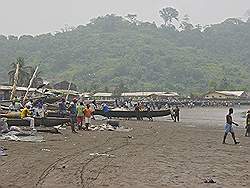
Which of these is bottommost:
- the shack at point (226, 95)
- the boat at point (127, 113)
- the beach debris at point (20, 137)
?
the shack at point (226, 95)

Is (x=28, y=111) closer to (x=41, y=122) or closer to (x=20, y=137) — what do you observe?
(x=41, y=122)

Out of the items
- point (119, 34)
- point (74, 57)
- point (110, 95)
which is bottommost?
point (110, 95)

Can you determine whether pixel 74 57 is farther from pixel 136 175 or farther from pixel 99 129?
pixel 136 175

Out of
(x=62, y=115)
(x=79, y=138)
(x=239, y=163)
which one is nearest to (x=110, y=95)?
(x=62, y=115)

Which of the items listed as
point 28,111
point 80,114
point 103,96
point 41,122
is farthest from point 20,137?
point 103,96

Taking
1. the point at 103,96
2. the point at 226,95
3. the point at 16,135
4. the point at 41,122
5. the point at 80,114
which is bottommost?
the point at 103,96

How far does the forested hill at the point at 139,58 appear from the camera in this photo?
125875 millimetres

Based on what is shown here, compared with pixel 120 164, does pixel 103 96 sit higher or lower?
lower

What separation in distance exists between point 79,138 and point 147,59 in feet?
403

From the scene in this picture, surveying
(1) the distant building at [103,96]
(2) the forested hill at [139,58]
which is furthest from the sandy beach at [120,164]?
(2) the forested hill at [139,58]

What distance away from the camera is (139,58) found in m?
143

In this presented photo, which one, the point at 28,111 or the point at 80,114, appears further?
the point at 80,114

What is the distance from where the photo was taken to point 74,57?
14762 centimetres

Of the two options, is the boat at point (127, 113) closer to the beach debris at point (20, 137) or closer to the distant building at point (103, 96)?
the beach debris at point (20, 137)
